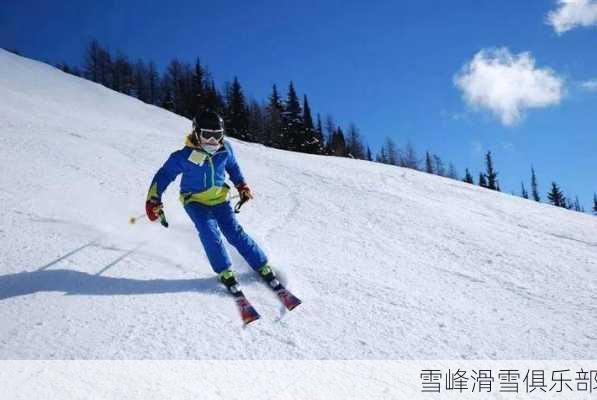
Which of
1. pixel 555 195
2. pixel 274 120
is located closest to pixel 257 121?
pixel 274 120

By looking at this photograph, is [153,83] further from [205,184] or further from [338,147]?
[205,184]

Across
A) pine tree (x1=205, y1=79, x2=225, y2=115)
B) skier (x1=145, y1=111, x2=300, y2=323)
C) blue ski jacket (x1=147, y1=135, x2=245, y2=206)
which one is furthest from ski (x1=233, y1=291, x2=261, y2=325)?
pine tree (x1=205, y1=79, x2=225, y2=115)

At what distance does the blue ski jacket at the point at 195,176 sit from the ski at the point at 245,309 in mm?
1268

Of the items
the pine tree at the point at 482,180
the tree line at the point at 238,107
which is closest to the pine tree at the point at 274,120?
the tree line at the point at 238,107

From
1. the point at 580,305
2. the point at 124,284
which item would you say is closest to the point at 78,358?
the point at 124,284

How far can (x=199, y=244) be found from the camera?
217 inches

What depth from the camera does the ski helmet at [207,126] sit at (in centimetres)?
488

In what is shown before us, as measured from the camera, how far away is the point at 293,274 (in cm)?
488

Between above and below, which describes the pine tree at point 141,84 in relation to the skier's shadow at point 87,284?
above

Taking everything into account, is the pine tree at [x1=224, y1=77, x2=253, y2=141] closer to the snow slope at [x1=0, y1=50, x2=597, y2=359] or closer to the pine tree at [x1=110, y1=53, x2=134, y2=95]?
the pine tree at [x1=110, y1=53, x2=134, y2=95]

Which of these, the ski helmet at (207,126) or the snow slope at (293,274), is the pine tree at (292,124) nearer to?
the snow slope at (293,274)

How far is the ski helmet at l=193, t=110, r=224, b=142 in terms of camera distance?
4.88m

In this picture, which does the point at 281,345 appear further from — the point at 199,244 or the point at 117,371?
the point at 199,244

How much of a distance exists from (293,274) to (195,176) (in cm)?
156
